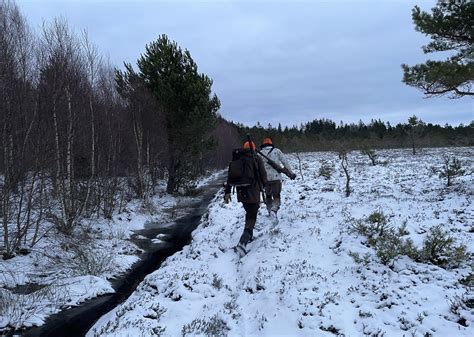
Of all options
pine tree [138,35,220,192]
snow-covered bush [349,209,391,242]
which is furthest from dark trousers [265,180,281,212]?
pine tree [138,35,220,192]

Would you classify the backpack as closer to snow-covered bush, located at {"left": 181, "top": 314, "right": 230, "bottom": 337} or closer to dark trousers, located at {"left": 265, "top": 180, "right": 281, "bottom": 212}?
dark trousers, located at {"left": 265, "top": 180, "right": 281, "bottom": 212}

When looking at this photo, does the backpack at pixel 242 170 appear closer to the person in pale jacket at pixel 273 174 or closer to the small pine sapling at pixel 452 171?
the person in pale jacket at pixel 273 174

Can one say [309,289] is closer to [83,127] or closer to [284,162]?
[284,162]

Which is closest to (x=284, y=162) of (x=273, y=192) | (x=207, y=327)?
(x=273, y=192)

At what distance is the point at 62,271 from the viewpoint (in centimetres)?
823

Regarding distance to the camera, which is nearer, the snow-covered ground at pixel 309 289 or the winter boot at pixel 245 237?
the snow-covered ground at pixel 309 289

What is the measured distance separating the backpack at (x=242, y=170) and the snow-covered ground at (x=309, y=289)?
145 cm

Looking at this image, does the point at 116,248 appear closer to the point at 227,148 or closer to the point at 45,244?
the point at 45,244

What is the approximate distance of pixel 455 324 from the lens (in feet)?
13.4

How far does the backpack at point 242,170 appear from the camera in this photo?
25.3ft

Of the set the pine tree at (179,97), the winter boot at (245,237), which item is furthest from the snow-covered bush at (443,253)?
the pine tree at (179,97)

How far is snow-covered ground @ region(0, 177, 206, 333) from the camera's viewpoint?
6094 millimetres

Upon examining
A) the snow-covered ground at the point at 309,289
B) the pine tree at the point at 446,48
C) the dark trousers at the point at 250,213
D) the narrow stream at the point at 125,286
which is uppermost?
the pine tree at the point at 446,48

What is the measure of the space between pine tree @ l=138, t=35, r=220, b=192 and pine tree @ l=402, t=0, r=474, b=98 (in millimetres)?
11804
